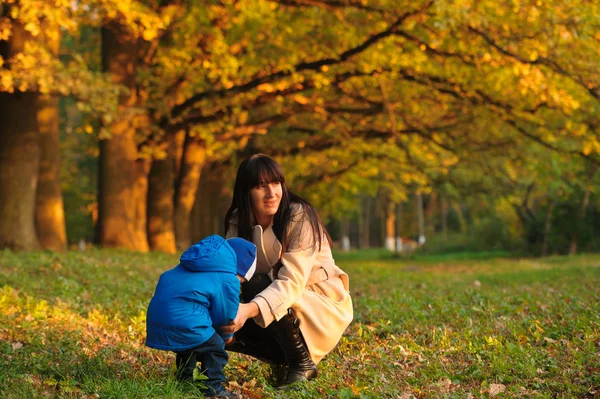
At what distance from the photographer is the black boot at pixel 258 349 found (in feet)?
17.7

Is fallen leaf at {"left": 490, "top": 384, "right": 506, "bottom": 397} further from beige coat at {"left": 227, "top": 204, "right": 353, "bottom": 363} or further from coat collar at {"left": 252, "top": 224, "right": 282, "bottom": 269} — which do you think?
coat collar at {"left": 252, "top": 224, "right": 282, "bottom": 269}

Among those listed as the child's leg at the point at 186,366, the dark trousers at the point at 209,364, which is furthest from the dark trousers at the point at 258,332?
the child's leg at the point at 186,366

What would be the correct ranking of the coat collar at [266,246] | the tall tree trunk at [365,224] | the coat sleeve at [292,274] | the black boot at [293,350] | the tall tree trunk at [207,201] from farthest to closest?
A: the tall tree trunk at [365,224] < the tall tree trunk at [207,201] < the coat collar at [266,246] < the black boot at [293,350] < the coat sleeve at [292,274]

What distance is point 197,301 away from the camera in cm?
465

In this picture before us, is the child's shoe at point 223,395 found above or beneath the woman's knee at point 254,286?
beneath

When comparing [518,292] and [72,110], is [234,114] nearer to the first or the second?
[518,292]

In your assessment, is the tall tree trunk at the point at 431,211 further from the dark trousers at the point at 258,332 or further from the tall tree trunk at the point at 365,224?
the dark trousers at the point at 258,332

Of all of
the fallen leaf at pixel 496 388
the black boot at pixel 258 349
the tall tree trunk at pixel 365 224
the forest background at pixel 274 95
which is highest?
the forest background at pixel 274 95

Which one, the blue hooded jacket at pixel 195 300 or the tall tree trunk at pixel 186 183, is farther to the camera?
the tall tree trunk at pixel 186 183

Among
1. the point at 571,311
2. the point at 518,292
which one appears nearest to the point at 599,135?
the point at 518,292

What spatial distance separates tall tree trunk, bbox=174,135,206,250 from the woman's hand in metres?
18.2

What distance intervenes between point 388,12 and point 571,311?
9.66 metres

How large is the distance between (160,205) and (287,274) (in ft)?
56.2

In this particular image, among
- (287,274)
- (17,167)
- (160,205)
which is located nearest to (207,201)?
(160,205)
